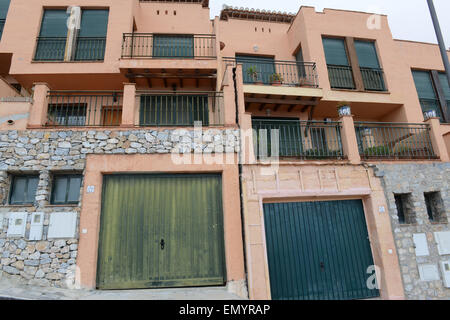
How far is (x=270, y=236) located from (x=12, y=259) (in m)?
6.03

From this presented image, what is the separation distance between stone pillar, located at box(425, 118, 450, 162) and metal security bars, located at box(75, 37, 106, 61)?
11718 mm

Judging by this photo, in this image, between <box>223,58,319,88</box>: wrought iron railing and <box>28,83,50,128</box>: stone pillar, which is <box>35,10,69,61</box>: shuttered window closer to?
<box>28,83,50,128</box>: stone pillar

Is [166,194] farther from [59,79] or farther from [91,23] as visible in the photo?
[91,23]

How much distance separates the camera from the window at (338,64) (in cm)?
1034

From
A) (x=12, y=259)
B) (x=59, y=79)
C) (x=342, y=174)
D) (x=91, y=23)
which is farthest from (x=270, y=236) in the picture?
(x=91, y=23)

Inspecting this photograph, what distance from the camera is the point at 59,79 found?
9125 millimetres

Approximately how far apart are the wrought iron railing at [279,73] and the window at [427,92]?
5.36m

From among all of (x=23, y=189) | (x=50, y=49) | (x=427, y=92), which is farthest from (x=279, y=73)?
(x=23, y=189)

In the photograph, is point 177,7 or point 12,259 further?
point 177,7

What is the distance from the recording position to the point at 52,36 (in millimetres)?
9469

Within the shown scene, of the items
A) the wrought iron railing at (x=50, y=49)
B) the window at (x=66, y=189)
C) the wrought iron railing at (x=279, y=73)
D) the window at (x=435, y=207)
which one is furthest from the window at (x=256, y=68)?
the window at (x=66, y=189)

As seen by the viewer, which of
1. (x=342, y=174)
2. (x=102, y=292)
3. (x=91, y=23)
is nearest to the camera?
(x=102, y=292)

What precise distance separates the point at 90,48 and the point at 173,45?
10.4 feet

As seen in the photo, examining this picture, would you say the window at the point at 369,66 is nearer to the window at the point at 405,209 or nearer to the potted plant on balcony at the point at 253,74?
the potted plant on balcony at the point at 253,74
